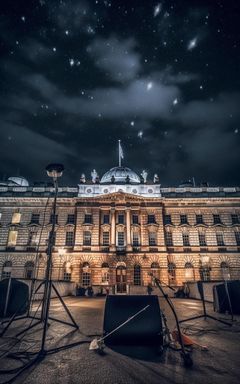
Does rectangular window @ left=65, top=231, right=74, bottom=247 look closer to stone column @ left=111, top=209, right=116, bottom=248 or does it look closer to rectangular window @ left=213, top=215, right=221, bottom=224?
stone column @ left=111, top=209, right=116, bottom=248

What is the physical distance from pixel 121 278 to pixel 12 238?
1701 cm

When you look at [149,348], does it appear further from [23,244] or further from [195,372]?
[23,244]

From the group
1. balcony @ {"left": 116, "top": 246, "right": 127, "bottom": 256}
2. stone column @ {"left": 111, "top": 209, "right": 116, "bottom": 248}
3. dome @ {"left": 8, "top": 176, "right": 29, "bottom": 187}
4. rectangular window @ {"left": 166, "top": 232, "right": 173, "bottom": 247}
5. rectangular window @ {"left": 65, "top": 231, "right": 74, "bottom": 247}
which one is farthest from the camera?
dome @ {"left": 8, "top": 176, "right": 29, "bottom": 187}

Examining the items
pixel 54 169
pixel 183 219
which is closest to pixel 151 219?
pixel 183 219

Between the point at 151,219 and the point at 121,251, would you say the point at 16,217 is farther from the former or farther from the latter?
the point at 151,219

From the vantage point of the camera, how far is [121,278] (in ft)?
91.1

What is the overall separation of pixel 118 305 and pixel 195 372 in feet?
6.47

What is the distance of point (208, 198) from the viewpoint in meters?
31.9

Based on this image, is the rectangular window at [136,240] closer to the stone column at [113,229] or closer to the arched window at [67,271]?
the stone column at [113,229]

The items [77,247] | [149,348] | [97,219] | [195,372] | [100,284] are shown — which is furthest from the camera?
[97,219]

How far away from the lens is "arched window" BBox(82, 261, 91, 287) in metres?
27.3

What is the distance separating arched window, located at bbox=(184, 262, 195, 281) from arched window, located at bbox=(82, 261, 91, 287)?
1330 centimetres

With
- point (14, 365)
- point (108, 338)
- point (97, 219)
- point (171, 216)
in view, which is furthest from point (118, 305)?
point (171, 216)

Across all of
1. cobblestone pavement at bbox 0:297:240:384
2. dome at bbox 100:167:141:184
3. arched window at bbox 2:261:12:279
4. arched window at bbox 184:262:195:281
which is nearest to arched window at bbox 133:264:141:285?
arched window at bbox 184:262:195:281
